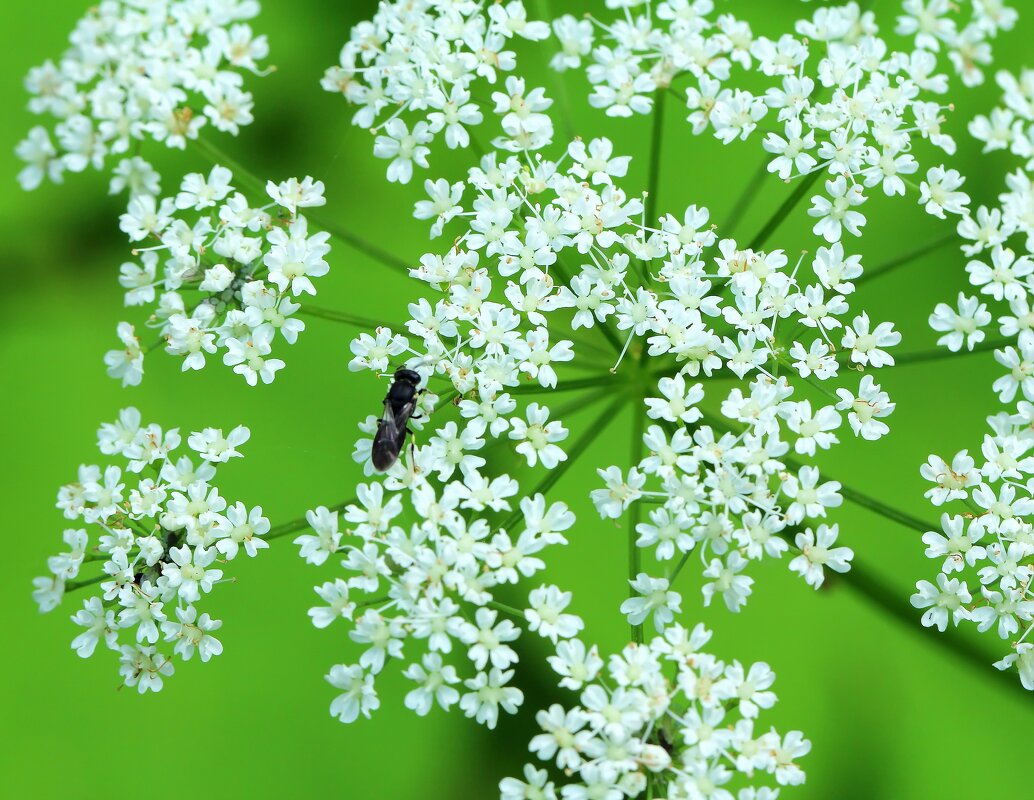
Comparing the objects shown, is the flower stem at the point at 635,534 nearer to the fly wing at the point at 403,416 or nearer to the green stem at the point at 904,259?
the fly wing at the point at 403,416

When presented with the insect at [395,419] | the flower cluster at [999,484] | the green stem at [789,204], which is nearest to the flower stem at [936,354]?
the flower cluster at [999,484]

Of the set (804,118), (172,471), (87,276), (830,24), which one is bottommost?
(172,471)

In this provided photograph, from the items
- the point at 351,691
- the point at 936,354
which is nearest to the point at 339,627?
the point at 351,691

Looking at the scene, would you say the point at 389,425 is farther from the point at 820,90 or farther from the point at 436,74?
the point at 820,90

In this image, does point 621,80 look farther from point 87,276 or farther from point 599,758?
point 87,276

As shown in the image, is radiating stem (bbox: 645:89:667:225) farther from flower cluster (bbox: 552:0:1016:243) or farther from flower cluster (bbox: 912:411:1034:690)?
flower cluster (bbox: 912:411:1034:690)

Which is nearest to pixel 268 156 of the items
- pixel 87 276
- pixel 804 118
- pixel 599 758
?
pixel 87 276
